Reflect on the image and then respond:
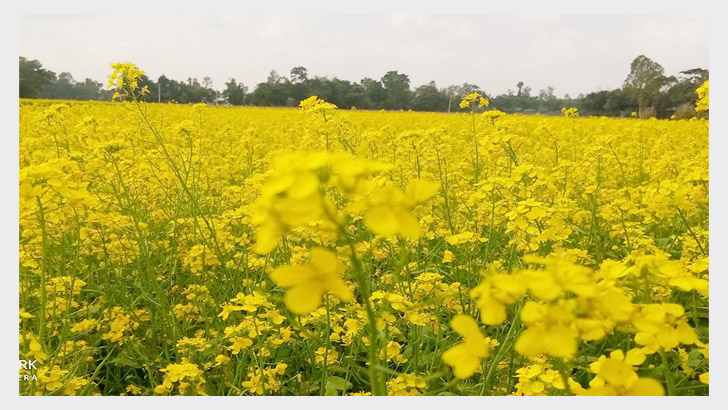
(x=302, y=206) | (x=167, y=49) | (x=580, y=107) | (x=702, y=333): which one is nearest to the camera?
(x=302, y=206)

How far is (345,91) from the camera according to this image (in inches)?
135

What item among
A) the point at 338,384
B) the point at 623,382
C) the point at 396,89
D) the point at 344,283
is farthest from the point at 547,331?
the point at 396,89

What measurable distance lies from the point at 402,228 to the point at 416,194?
68mm

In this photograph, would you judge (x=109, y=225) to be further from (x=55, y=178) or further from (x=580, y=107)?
(x=580, y=107)

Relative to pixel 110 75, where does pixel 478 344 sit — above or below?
below

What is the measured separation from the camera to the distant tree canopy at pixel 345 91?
3.04 m

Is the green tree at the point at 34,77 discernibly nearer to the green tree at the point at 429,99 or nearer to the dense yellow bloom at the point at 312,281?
the dense yellow bloom at the point at 312,281

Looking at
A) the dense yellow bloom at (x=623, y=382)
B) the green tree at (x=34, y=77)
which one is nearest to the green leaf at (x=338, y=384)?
the dense yellow bloom at (x=623, y=382)

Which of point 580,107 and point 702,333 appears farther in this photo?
point 580,107

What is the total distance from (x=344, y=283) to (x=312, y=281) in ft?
1.53

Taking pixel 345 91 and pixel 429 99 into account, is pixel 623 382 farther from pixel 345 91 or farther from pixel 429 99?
pixel 429 99
